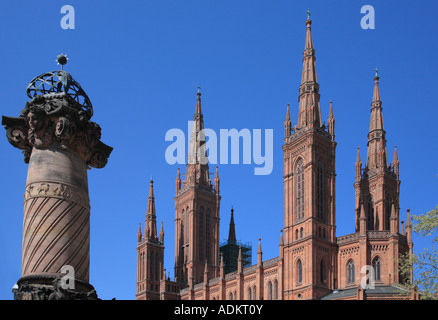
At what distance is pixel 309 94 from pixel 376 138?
14309 mm

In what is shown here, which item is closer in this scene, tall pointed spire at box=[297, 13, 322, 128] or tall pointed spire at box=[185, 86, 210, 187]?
tall pointed spire at box=[297, 13, 322, 128]

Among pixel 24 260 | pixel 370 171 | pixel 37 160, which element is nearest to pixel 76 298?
pixel 24 260

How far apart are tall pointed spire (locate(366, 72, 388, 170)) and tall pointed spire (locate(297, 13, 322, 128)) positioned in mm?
12325

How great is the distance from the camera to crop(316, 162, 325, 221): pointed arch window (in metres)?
81.6

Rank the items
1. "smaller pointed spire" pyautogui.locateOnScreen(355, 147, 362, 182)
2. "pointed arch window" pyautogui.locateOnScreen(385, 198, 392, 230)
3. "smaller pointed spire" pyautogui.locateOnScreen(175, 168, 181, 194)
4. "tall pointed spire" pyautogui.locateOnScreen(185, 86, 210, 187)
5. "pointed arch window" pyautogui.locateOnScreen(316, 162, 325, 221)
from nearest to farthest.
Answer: "pointed arch window" pyautogui.locateOnScreen(316, 162, 325, 221) → "pointed arch window" pyautogui.locateOnScreen(385, 198, 392, 230) → "smaller pointed spire" pyautogui.locateOnScreen(355, 147, 362, 182) → "tall pointed spire" pyautogui.locateOnScreen(185, 86, 210, 187) → "smaller pointed spire" pyautogui.locateOnScreen(175, 168, 181, 194)

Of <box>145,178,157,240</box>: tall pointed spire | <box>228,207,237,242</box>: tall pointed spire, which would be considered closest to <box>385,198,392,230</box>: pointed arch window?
<box>228,207,237,242</box>: tall pointed spire

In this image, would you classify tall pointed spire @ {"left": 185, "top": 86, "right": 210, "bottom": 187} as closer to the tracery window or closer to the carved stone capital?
the tracery window

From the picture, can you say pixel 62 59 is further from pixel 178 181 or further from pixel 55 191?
pixel 178 181

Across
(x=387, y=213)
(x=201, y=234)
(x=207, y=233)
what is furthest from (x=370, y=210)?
(x=201, y=234)

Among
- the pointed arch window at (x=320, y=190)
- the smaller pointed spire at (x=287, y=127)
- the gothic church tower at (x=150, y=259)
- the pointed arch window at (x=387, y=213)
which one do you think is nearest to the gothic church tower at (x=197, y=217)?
the gothic church tower at (x=150, y=259)

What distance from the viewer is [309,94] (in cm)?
8562

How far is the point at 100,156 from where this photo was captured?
543 inches
